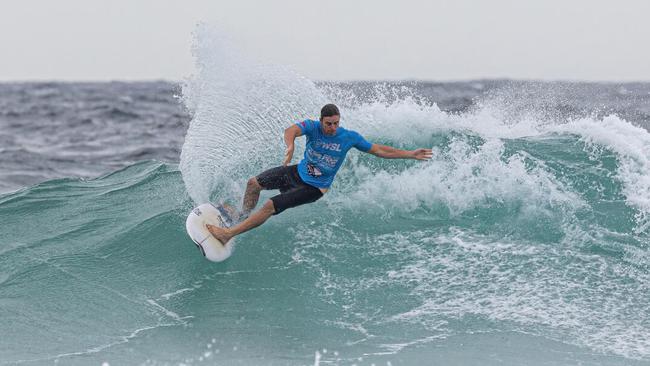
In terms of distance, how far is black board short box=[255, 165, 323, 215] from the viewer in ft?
27.3

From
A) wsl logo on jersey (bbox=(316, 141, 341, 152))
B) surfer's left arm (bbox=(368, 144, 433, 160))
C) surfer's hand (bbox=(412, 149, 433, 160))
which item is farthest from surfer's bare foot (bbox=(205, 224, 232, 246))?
surfer's hand (bbox=(412, 149, 433, 160))

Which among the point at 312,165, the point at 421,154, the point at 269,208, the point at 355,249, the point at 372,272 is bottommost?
the point at 372,272

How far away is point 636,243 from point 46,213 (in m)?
8.40

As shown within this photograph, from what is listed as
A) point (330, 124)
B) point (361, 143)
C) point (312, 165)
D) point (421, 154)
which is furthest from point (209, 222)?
point (421, 154)

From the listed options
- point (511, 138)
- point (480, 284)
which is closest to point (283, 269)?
point (480, 284)

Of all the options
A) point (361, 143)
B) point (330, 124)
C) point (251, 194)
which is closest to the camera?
point (330, 124)

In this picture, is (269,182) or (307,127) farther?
(269,182)

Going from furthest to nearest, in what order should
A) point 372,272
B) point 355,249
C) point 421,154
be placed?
point 355,249
point 372,272
point 421,154

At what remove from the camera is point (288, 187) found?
859cm

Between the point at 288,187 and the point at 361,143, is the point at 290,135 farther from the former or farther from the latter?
the point at 361,143

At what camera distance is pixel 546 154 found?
11859 mm

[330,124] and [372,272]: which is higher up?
[330,124]

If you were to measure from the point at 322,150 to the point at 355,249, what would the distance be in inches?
68.2

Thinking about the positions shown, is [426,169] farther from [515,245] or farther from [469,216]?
[515,245]
